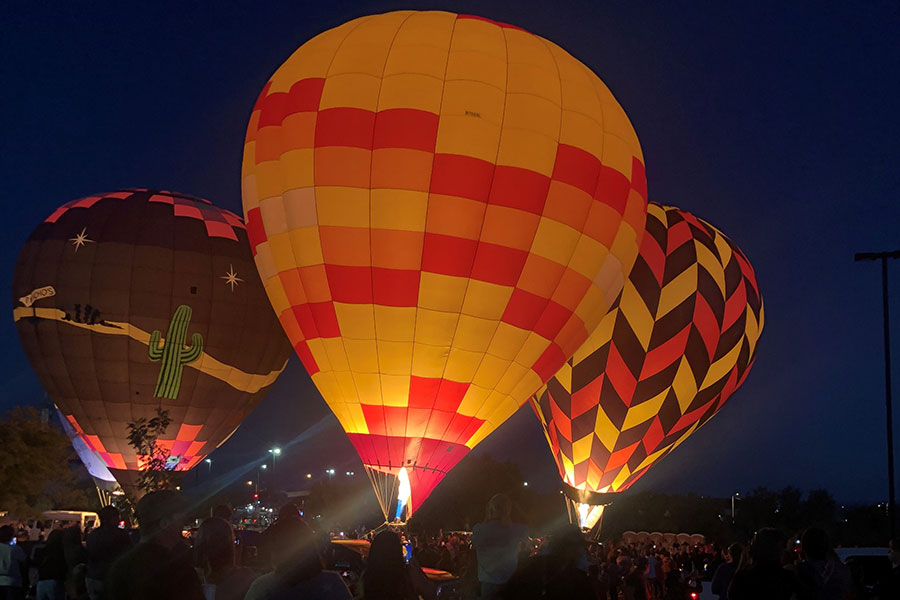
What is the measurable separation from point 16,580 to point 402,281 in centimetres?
551

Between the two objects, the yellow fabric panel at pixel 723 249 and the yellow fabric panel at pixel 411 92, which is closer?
the yellow fabric panel at pixel 411 92

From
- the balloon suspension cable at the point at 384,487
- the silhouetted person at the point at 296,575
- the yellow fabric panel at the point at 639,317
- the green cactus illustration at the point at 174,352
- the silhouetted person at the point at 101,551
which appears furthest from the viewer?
the green cactus illustration at the point at 174,352

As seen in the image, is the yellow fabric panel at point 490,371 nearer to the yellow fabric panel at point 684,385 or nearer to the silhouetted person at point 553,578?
the yellow fabric panel at point 684,385

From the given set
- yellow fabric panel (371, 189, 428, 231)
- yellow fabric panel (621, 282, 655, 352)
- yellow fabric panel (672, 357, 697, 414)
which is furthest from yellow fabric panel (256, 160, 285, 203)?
yellow fabric panel (672, 357, 697, 414)

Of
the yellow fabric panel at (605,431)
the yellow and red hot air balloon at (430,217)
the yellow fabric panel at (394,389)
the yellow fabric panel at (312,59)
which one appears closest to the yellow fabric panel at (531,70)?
the yellow and red hot air balloon at (430,217)

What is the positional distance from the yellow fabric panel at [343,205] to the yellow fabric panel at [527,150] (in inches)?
69.1

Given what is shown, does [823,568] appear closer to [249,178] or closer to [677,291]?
[249,178]

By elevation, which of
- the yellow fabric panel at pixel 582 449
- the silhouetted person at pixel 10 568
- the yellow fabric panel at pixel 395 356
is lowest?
the silhouetted person at pixel 10 568

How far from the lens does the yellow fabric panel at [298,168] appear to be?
37.1 feet

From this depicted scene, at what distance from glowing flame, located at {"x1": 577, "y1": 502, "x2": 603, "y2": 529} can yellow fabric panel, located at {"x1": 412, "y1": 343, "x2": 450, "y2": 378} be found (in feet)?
20.6

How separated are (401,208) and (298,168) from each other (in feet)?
5.00

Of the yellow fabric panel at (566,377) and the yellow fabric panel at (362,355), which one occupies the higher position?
the yellow fabric panel at (566,377)

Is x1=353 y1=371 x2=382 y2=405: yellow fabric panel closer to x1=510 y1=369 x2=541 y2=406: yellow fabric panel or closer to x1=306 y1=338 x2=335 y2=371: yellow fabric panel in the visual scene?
x1=306 y1=338 x2=335 y2=371: yellow fabric panel

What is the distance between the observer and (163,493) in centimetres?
335
